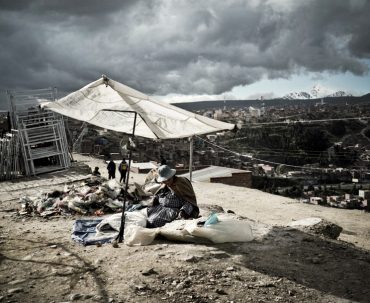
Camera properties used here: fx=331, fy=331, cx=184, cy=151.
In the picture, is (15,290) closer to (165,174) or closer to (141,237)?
(141,237)

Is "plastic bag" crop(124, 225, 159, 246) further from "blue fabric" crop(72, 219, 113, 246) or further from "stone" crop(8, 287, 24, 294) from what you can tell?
"stone" crop(8, 287, 24, 294)

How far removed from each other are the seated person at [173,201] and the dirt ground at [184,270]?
633 millimetres

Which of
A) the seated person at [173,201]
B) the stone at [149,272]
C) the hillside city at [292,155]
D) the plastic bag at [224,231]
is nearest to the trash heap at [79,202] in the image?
the seated person at [173,201]

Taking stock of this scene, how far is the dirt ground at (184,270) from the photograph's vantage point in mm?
3354

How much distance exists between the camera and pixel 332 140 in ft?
152

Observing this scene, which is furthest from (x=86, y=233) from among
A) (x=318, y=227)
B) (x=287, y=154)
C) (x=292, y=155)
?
(x=287, y=154)

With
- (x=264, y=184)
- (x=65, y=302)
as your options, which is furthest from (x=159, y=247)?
(x=264, y=184)

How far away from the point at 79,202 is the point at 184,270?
4.47m

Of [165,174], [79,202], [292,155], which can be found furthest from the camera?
[292,155]

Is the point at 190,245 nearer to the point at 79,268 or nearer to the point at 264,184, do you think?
the point at 79,268

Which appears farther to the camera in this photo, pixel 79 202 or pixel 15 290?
pixel 79 202

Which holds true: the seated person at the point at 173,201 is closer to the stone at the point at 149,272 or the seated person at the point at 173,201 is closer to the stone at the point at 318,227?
the stone at the point at 149,272

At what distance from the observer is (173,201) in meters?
5.54

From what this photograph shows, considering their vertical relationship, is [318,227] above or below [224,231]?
below
